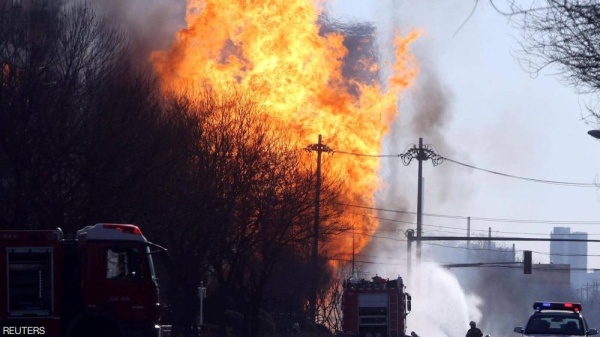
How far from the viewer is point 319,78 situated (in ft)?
196

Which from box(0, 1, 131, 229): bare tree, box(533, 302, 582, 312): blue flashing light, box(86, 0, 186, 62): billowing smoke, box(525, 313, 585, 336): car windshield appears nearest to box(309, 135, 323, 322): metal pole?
box(86, 0, 186, 62): billowing smoke

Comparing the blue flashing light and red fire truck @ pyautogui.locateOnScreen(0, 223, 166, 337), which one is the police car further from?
red fire truck @ pyautogui.locateOnScreen(0, 223, 166, 337)

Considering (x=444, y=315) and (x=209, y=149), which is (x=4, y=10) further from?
(x=444, y=315)

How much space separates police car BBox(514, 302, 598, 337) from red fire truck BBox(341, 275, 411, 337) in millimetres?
16506

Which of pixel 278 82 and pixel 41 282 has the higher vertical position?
pixel 278 82

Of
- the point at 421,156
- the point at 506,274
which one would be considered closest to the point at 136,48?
the point at 421,156

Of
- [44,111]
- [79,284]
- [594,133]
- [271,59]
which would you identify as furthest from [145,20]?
[594,133]

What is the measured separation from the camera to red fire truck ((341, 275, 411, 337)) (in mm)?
48562

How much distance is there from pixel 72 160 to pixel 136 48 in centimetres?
1565

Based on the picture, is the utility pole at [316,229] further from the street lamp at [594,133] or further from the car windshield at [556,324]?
the street lamp at [594,133]

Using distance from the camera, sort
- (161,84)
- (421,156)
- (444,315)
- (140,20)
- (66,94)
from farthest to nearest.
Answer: (444,315)
(421,156)
(140,20)
(161,84)
(66,94)

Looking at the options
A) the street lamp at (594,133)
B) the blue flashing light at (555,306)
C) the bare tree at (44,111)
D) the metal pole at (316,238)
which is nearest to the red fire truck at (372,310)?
the metal pole at (316,238)

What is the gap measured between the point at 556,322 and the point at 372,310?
17301 millimetres

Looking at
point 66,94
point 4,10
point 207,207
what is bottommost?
point 207,207
